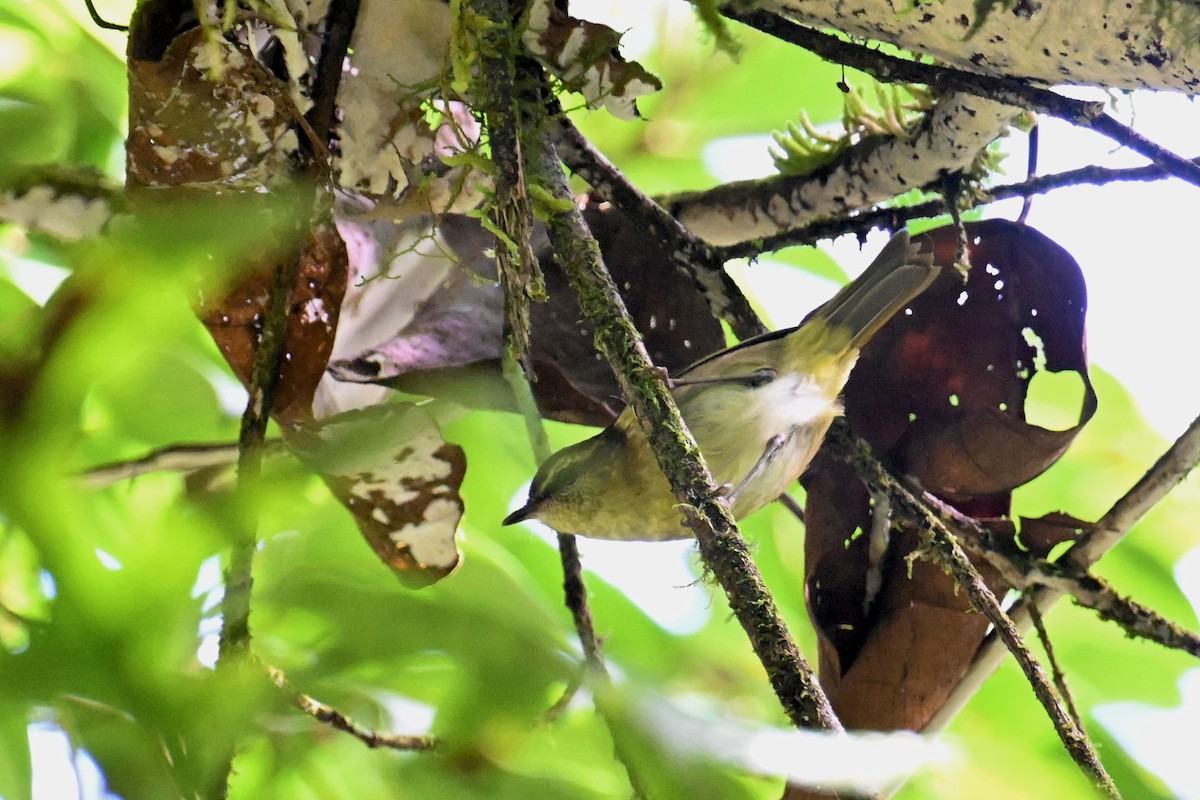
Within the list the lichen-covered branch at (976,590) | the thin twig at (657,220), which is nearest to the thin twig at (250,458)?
the thin twig at (657,220)

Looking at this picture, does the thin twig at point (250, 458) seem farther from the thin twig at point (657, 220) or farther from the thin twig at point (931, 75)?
the thin twig at point (931, 75)

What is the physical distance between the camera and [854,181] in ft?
2.62

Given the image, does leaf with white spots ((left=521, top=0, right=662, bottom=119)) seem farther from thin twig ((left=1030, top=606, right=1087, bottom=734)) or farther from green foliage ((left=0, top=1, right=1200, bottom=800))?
thin twig ((left=1030, top=606, right=1087, bottom=734))

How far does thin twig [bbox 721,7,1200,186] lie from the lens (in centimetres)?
58

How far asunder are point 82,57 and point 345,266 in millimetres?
413

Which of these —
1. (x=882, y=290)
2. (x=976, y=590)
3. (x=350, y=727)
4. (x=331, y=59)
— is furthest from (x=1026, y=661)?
(x=331, y=59)

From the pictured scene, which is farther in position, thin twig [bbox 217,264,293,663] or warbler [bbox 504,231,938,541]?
warbler [bbox 504,231,938,541]

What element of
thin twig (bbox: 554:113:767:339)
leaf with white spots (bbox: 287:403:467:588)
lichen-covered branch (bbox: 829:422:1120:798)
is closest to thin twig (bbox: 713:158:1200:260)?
thin twig (bbox: 554:113:767:339)

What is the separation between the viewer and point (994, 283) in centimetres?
82

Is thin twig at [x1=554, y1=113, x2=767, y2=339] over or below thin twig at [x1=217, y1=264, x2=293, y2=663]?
over

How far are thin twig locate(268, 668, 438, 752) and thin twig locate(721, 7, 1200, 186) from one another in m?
0.44

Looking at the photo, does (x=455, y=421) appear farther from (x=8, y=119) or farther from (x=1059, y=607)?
(x=1059, y=607)

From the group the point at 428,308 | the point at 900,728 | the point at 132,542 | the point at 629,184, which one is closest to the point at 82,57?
the point at 428,308

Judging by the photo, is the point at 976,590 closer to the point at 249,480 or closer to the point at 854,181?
the point at 854,181
